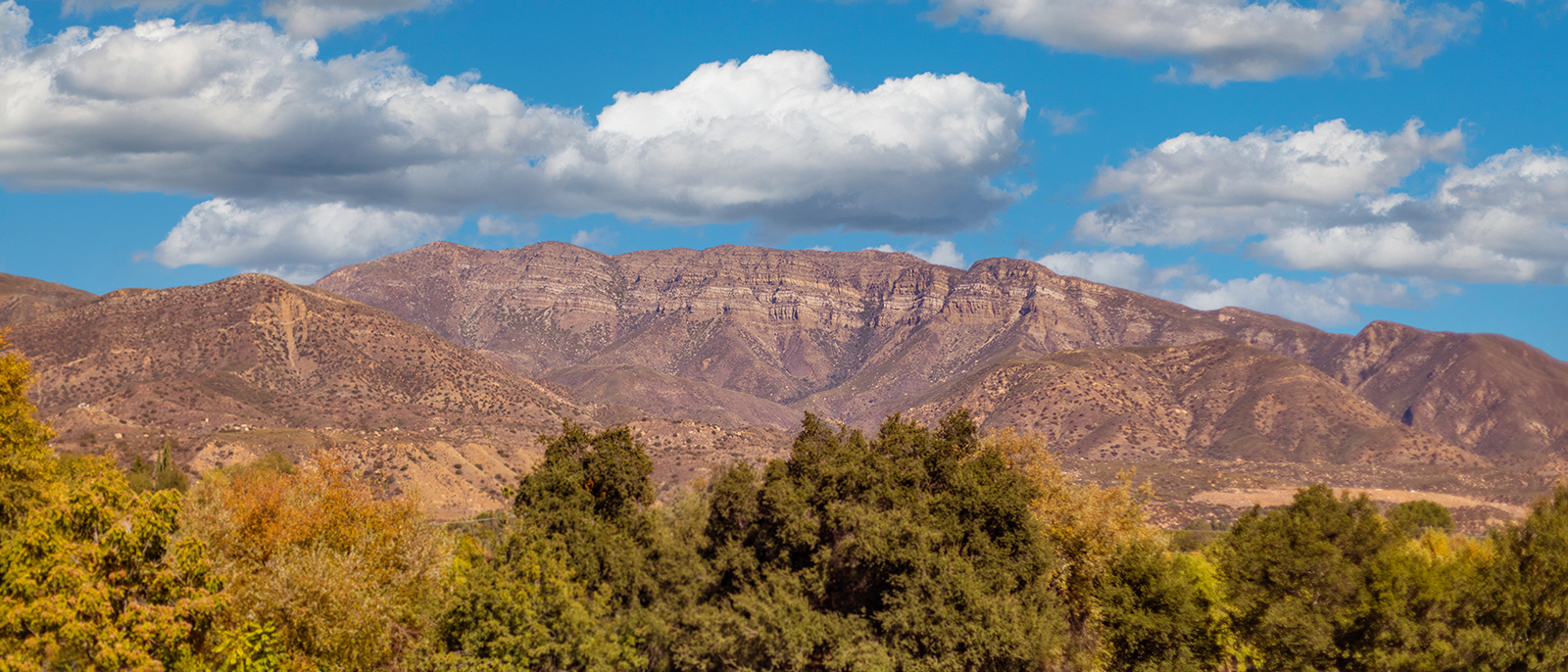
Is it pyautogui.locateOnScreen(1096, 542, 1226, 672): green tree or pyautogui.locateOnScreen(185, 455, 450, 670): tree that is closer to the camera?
pyautogui.locateOnScreen(185, 455, 450, 670): tree

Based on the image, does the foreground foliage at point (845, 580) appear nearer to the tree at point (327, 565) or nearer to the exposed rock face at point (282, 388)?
the tree at point (327, 565)

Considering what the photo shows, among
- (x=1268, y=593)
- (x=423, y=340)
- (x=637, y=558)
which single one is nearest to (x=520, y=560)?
(x=637, y=558)

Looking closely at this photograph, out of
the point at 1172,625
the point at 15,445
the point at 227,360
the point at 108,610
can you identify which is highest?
the point at 227,360

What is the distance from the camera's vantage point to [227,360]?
157 m

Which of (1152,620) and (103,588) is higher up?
(103,588)

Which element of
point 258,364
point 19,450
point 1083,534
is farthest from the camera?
point 258,364

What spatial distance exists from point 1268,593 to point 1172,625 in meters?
3.72

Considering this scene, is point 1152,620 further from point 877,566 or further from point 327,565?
point 327,565

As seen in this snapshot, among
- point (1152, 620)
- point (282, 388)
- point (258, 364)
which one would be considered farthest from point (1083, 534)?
point (258, 364)

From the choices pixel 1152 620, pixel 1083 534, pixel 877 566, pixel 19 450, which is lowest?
pixel 1152 620

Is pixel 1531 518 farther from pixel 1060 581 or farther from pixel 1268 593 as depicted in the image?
pixel 1060 581

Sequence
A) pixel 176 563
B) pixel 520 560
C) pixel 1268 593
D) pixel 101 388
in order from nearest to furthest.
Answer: pixel 176 563
pixel 520 560
pixel 1268 593
pixel 101 388

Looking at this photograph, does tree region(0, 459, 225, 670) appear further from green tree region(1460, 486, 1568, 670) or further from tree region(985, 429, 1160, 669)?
green tree region(1460, 486, 1568, 670)

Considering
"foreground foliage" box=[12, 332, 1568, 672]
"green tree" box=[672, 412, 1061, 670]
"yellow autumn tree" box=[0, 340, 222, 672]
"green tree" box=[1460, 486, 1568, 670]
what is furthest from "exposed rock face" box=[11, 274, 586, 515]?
"green tree" box=[1460, 486, 1568, 670]
